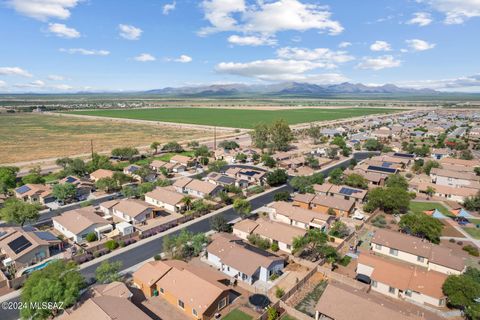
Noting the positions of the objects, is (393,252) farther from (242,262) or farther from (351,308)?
(242,262)

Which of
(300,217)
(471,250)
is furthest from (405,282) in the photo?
(300,217)

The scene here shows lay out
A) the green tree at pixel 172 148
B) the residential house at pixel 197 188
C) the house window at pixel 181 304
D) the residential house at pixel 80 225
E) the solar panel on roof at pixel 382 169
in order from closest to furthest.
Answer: the house window at pixel 181 304 < the residential house at pixel 80 225 < the residential house at pixel 197 188 < the solar panel on roof at pixel 382 169 < the green tree at pixel 172 148

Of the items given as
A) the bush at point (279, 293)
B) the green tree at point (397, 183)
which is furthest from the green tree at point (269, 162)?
the bush at point (279, 293)

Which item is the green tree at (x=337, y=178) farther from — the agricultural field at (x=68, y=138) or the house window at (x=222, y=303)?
the agricultural field at (x=68, y=138)

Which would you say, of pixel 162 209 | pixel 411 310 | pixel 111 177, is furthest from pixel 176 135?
pixel 411 310

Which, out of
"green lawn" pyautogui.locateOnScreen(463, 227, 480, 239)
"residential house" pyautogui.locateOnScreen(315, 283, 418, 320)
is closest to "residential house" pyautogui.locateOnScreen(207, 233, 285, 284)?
"residential house" pyautogui.locateOnScreen(315, 283, 418, 320)
